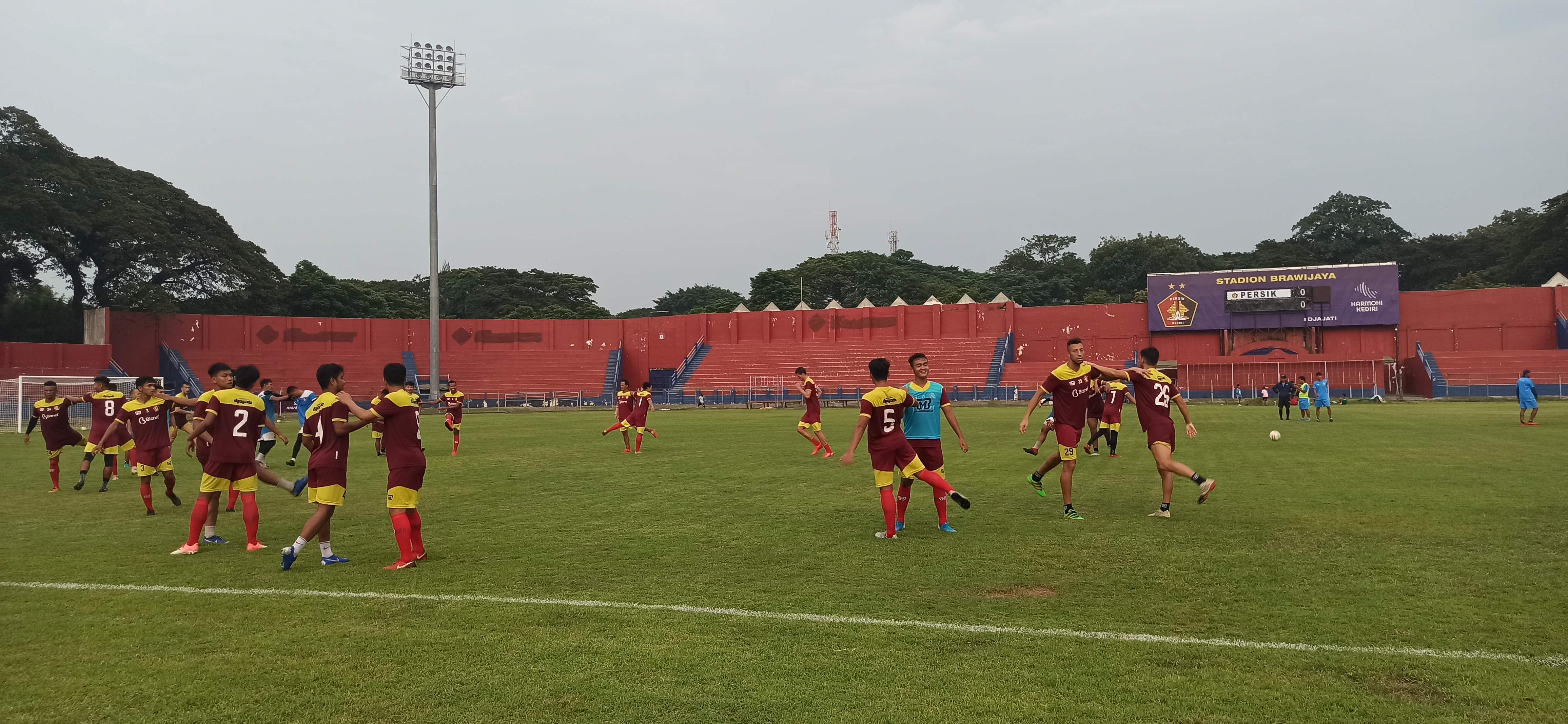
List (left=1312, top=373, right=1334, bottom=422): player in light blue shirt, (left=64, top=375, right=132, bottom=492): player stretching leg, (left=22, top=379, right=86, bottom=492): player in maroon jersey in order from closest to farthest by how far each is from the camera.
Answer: (left=64, top=375, right=132, bottom=492): player stretching leg < (left=22, top=379, right=86, bottom=492): player in maroon jersey < (left=1312, top=373, right=1334, bottom=422): player in light blue shirt

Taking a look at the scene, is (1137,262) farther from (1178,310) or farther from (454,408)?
(454,408)

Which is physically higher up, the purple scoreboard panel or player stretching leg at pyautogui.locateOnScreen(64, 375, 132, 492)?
the purple scoreboard panel

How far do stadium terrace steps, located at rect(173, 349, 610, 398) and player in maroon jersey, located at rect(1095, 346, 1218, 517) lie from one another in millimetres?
51856

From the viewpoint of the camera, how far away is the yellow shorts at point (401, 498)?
26.1 ft

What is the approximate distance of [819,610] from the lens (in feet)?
20.7

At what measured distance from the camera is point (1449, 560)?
7.58 metres

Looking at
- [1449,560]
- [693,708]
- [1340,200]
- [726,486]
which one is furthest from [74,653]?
[1340,200]

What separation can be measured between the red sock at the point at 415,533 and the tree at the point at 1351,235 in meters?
88.4

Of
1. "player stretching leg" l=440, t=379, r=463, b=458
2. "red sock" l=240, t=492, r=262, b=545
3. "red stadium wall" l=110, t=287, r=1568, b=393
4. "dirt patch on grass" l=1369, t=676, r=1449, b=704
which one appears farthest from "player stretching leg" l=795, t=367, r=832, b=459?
"red stadium wall" l=110, t=287, r=1568, b=393

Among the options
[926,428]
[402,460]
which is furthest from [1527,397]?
[402,460]

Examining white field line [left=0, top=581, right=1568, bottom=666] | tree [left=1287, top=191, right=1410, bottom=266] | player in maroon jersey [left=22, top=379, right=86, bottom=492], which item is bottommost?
white field line [left=0, top=581, right=1568, bottom=666]

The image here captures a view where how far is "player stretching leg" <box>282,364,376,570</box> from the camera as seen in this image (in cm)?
791

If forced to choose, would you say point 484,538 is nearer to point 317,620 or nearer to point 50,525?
point 317,620

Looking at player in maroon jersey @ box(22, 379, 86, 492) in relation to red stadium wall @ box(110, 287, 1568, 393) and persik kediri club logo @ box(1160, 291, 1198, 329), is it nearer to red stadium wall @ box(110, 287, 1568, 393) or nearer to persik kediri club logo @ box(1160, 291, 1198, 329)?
red stadium wall @ box(110, 287, 1568, 393)
